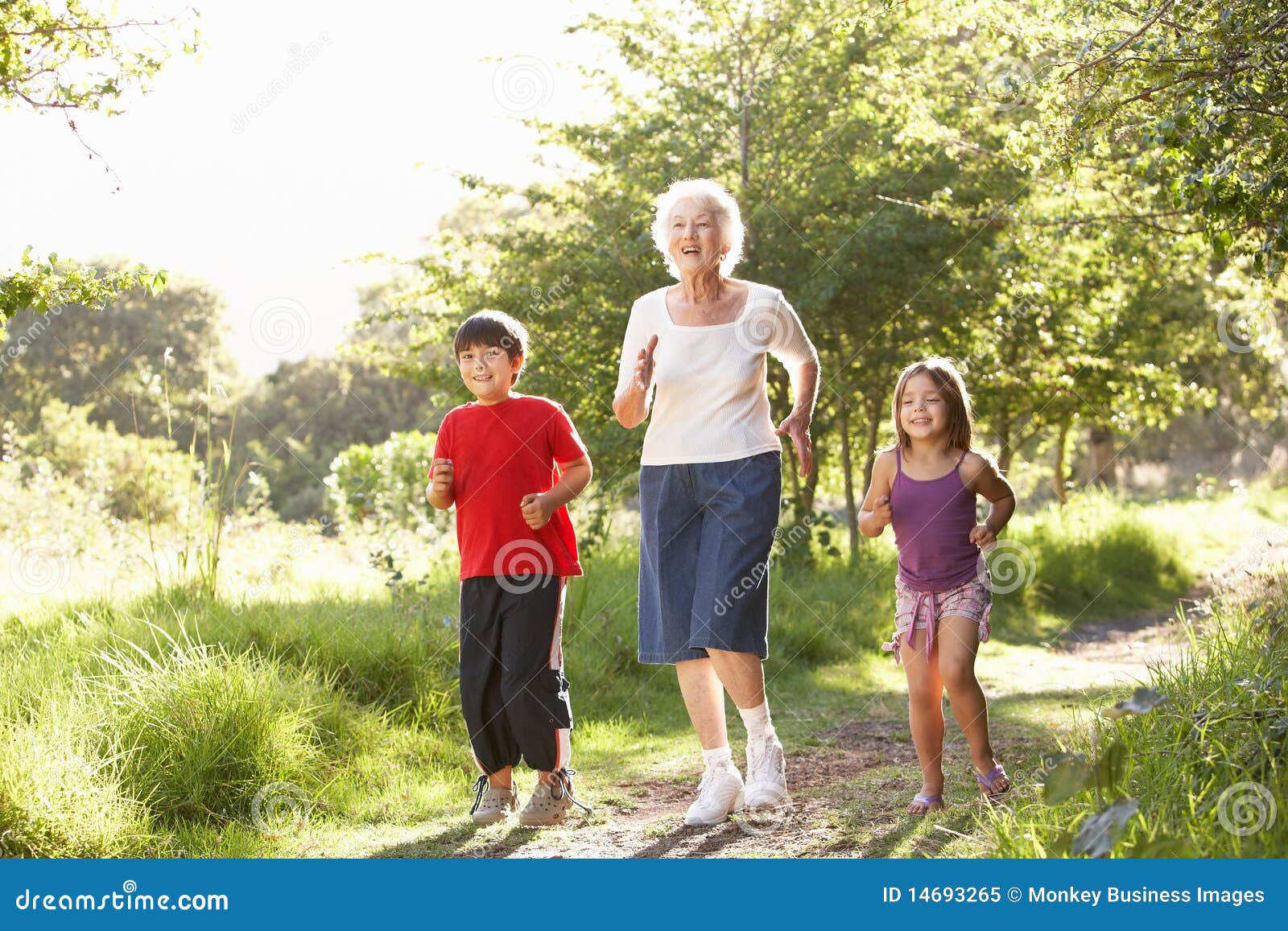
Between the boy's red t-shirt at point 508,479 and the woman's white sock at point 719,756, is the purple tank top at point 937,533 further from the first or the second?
the boy's red t-shirt at point 508,479

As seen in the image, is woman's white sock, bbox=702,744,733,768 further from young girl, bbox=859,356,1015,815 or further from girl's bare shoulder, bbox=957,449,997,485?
girl's bare shoulder, bbox=957,449,997,485

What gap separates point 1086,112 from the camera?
4.52 meters

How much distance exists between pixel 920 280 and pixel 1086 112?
5.52 metres

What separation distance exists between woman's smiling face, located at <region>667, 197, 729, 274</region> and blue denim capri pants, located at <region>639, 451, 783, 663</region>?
2.22 feet

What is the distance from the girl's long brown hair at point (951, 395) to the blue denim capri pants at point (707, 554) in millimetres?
513

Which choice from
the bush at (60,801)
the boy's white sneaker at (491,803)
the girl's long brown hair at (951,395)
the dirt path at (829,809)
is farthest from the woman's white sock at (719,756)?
the bush at (60,801)

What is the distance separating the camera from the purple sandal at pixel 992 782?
406 cm

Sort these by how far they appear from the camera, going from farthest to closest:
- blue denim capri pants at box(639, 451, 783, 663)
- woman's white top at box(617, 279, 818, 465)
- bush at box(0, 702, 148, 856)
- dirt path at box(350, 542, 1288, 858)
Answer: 1. woman's white top at box(617, 279, 818, 465)
2. blue denim capri pants at box(639, 451, 783, 663)
3. dirt path at box(350, 542, 1288, 858)
4. bush at box(0, 702, 148, 856)

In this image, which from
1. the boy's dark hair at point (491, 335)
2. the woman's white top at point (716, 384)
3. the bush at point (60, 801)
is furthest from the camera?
the boy's dark hair at point (491, 335)

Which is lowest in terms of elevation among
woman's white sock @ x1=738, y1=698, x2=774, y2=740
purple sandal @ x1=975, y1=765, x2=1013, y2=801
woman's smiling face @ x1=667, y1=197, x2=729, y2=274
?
A: purple sandal @ x1=975, y1=765, x2=1013, y2=801

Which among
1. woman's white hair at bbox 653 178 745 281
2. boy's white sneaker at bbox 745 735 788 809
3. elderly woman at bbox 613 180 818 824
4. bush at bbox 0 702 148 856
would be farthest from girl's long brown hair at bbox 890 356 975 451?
bush at bbox 0 702 148 856

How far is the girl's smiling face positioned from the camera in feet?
13.8

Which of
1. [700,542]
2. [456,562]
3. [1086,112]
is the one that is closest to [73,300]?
[700,542]

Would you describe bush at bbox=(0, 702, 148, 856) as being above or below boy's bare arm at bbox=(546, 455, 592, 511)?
below
